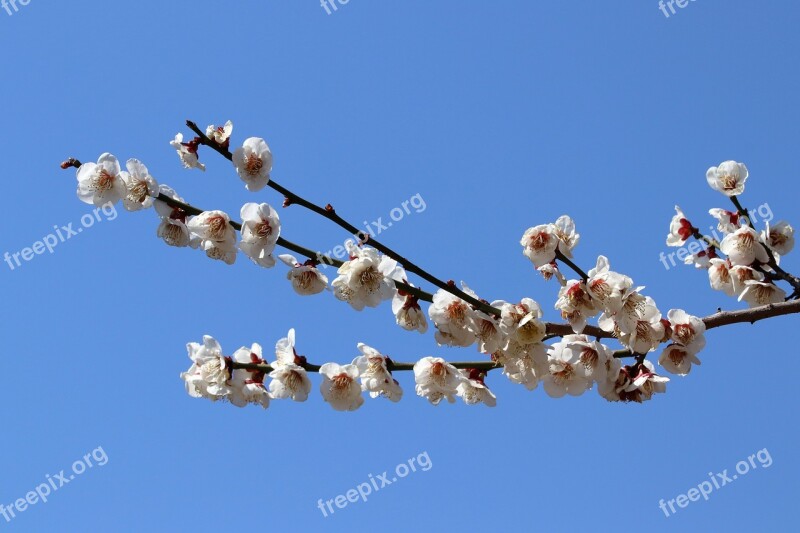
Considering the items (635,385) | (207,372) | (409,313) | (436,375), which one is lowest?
(635,385)

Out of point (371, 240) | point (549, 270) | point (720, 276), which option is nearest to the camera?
point (371, 240)

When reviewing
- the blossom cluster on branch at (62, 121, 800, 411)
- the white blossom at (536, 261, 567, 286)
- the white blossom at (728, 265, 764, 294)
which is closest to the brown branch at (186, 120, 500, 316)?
the blossom cluster on branch at (62, 121, 800, 411)

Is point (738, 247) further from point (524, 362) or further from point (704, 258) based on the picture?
point (524, 362)

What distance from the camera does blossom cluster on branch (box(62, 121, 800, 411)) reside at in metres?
2.85

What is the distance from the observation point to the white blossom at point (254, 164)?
2881mm

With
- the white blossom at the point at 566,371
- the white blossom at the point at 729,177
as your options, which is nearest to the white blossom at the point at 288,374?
the white blossom at the point at 566,371

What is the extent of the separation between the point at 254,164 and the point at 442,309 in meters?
0.85

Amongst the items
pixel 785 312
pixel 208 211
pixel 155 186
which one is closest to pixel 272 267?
pixel 208 211

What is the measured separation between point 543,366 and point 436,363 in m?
0.41

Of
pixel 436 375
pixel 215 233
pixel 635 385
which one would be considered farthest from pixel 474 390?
pixel 215 233

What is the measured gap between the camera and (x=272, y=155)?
9.48ft

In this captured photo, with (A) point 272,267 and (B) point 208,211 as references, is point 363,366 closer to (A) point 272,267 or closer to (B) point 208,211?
(A) point 272,267

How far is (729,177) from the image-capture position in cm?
354

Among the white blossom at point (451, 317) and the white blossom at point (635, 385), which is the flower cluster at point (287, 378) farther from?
the white blossom at point (635, 385)
